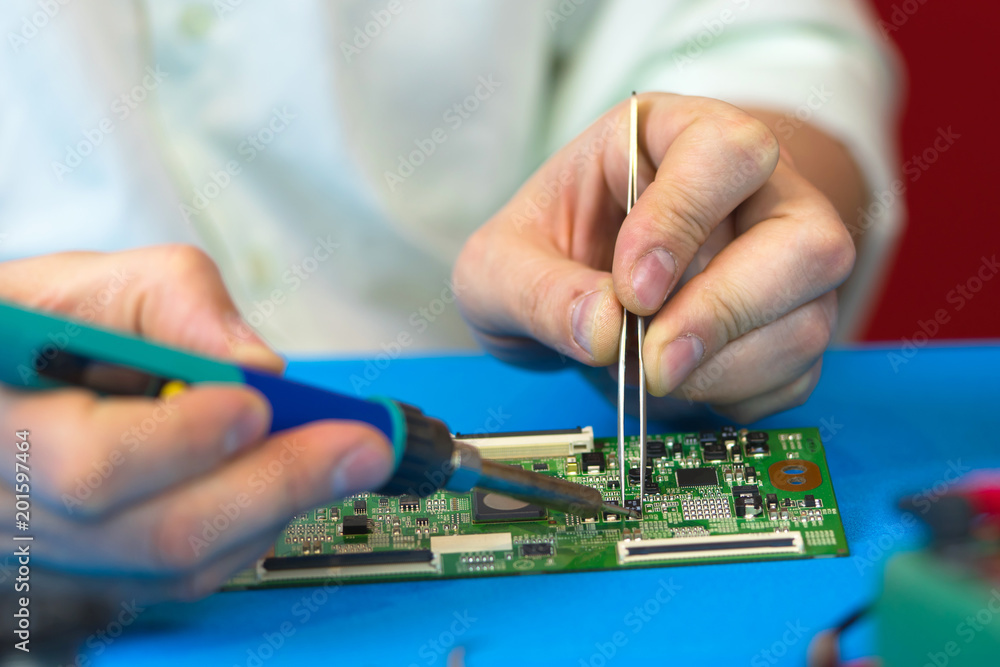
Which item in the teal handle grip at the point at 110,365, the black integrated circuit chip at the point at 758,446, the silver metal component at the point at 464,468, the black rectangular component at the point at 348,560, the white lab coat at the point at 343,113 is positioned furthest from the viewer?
the white lab coat at the point at 343,113

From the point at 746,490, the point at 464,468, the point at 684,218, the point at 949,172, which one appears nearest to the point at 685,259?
the point at 684,218

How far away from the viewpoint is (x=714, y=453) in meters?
0.97

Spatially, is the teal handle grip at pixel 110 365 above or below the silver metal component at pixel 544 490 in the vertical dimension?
below

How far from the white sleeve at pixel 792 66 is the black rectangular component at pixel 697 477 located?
1.97 ft

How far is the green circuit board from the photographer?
A: 2.87ft

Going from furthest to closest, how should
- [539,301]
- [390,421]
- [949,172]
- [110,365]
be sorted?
[949,172]
[539,301]
[390,421]
[110,365]

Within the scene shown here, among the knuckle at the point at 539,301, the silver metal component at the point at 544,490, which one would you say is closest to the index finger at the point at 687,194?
the knuckle at the point at 539,301

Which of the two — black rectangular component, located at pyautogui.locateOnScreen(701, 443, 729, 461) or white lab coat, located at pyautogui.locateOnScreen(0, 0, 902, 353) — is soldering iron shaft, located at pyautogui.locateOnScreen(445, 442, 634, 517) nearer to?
black rectangular component, located at pyautogui.locateOnScreen(701, 443, 729, 461)

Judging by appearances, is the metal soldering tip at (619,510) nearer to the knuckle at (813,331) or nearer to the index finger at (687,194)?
the index finger at (687,194)

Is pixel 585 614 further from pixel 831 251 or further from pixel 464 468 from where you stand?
pixel 831 251

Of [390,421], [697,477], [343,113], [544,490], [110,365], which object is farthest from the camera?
[343,113]

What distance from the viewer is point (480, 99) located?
1.43 m

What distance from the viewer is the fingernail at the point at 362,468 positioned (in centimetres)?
70

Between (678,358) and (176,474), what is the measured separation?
53 centimetres
